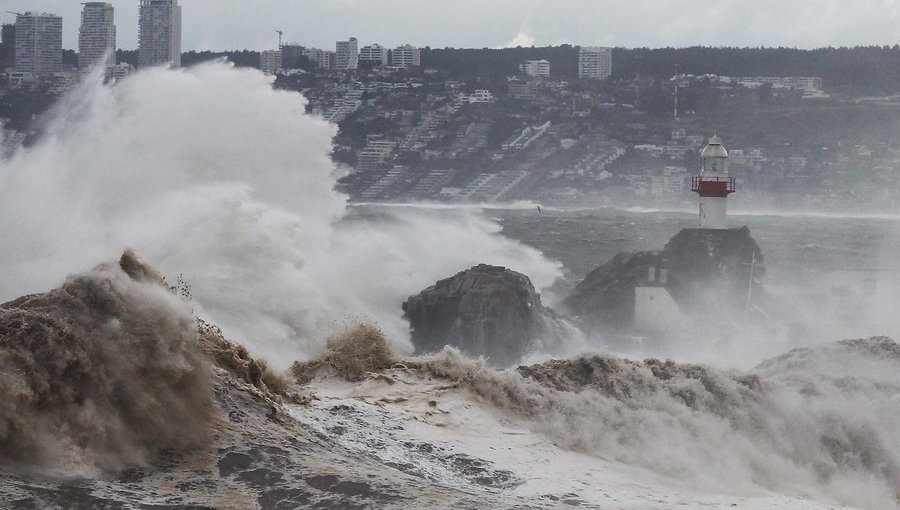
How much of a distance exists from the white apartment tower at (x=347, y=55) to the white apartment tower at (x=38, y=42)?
23.8 metres

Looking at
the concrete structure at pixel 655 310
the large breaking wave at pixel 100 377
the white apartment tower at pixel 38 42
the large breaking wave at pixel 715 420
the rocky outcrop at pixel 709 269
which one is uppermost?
the white apartment tower at pixel 38 42

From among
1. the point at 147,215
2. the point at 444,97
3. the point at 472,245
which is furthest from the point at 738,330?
the point at 444,97

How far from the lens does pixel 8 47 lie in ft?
322

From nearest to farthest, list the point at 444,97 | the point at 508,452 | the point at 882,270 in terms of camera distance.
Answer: the point at 508,452 → the point at 882,270 → the point at 444,97

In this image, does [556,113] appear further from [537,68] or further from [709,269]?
[709,269]

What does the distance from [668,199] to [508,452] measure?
75.7m

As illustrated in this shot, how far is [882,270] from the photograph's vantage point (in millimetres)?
47125

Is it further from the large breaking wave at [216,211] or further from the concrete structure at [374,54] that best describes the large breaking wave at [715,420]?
the concrete structure at [374,54]

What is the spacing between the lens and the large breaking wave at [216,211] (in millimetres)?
18812

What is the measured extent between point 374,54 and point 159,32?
23.6 metres

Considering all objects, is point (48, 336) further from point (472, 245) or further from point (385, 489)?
point (472, 245)

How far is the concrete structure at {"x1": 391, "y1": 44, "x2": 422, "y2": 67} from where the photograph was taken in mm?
116812

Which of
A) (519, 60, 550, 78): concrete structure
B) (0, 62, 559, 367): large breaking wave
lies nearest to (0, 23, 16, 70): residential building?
(519, 60, 550, 78): concrete structure

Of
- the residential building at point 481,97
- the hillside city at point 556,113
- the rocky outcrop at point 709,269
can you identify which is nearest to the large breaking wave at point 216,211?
the rocky outcrop at point 709,269
